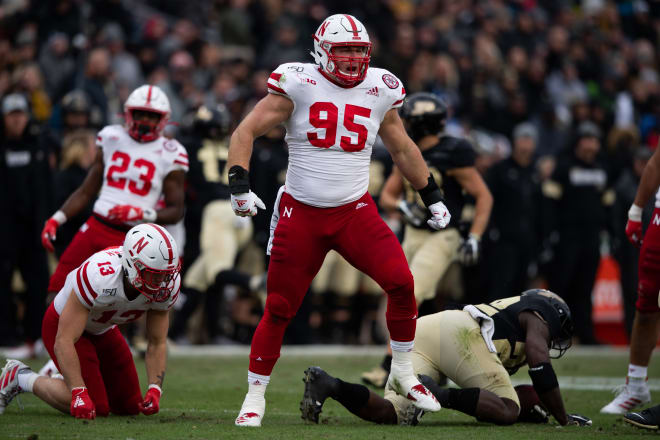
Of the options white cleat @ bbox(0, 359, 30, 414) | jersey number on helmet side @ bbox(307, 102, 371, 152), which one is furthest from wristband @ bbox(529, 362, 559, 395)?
white cleat @ bbox(0, 359, 30, 414)

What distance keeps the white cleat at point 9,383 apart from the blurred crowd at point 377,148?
261 cm

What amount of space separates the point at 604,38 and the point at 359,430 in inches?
531

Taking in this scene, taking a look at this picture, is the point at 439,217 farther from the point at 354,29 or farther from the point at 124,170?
the point at 124,170

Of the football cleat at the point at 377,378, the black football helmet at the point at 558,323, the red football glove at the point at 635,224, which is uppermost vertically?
the red football glove at the point at 635,224

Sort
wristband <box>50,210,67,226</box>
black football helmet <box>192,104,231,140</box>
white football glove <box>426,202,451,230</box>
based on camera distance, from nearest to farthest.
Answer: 1. white football glove <box>426,202,451,230</box>
2. wristband <box>50,210,67,226</box>
3. black football helmet <box>192,104,231,140</box>

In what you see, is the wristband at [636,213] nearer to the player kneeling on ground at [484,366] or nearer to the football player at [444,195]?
the player kneeling on ground at [484,366]

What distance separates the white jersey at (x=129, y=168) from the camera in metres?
7.18

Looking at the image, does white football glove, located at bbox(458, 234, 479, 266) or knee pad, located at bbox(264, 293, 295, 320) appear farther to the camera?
white football glove, located at bbox(458, 234, 479, 266)

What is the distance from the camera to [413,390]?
546cm

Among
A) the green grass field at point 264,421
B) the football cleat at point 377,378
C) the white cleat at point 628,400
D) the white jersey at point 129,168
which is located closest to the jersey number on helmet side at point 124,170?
the white jersey at point 129,168

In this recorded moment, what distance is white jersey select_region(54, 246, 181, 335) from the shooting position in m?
5.52

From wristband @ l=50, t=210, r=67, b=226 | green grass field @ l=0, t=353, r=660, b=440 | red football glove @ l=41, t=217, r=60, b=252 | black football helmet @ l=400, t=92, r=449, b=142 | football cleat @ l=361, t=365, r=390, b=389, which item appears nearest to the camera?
green grass field @ l=0, t=353, r=660, b=440

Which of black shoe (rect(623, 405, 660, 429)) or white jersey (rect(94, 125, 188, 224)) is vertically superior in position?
white jersey (rect(94, 125, 188, 224))

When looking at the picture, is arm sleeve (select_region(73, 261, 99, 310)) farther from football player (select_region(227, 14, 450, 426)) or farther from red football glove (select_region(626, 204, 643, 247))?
red football glove (select_region(626, 204, 643, 247))
